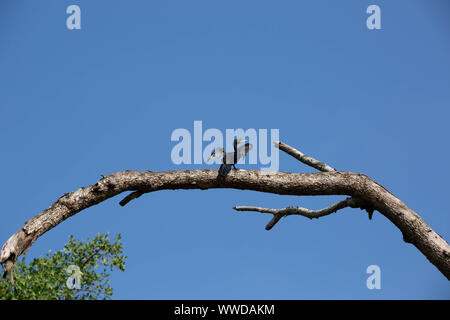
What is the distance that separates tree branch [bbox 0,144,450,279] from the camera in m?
9.62

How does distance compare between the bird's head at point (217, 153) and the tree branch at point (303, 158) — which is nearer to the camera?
the bird's head at point (217, 153)

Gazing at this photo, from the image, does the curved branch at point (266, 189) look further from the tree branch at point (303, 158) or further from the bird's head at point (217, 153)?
the tree branch at point (303, 158)

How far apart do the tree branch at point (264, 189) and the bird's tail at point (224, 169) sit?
0.13 meters

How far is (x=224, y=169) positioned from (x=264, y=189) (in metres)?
1.10

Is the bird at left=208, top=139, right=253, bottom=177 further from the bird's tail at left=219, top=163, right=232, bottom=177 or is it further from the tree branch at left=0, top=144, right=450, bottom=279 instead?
the tree branch at left=0, top=144, right=450, bottom=279

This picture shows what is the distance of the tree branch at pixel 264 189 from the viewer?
9.62 m

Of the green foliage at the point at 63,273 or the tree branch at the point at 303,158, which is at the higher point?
the tree branch at the point at 303,158

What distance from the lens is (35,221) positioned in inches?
368

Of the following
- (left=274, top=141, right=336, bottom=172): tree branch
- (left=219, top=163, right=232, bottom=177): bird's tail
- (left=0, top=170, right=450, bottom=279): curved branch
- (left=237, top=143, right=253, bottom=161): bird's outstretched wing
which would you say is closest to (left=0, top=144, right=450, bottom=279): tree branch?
(left=0, top=170, right=450, bottom=279): curved branch

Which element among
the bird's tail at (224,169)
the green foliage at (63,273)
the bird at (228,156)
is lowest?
the green foliage at (63,273)

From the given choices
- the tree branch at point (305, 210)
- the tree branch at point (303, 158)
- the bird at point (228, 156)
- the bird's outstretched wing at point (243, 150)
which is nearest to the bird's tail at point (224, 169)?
the bird at point (228, 156)
